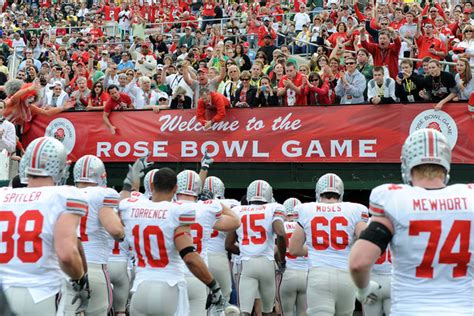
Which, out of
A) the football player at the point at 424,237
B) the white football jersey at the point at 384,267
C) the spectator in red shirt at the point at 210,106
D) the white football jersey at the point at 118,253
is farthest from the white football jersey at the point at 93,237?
the spectator in red shirt at the point at 210,106

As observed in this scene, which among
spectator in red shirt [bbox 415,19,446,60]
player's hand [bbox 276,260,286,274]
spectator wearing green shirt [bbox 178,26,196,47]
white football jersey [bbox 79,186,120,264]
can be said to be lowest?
player's hand [bbox 276,260,286,274]

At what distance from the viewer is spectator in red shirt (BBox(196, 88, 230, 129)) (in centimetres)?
1496

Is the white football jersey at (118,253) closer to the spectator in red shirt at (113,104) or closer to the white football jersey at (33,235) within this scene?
the white football jersey at (33,235)

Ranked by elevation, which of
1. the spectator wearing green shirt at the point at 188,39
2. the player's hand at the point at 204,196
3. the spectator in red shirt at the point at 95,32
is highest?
the spectator in red shirt at the point at 95,32

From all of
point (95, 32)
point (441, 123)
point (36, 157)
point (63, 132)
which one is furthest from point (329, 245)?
point (95, 32)

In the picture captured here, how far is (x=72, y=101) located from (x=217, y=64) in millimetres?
3603

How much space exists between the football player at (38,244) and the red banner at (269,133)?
9.30m

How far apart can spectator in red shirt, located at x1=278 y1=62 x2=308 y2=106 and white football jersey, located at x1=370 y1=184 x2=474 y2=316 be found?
1025 centimetres

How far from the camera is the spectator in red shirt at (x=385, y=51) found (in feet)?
49.0

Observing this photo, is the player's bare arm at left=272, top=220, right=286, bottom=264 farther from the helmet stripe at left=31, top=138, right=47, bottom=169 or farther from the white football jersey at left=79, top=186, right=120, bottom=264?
the helmet stripe at left=31, top=138, right=47, bottom=169

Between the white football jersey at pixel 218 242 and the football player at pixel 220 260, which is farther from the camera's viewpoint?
the white football jersey at pixel 218 242

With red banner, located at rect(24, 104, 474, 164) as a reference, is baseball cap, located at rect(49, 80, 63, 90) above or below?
above

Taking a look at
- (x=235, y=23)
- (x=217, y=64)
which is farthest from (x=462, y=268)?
(x=235, y=23)

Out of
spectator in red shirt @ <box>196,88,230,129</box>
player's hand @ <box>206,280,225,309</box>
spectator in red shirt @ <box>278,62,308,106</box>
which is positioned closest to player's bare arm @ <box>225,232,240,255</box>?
player's hand @ <box>206,280,225,309</box>
